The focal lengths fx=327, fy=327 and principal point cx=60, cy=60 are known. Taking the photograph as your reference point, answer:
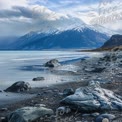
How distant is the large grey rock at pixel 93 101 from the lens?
15414 mm

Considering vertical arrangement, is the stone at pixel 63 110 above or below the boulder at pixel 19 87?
above

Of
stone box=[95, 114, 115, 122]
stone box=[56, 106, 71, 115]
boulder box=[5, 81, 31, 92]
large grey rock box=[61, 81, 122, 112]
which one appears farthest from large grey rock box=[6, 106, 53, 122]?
boulder box=[5, 81, 31, 92]

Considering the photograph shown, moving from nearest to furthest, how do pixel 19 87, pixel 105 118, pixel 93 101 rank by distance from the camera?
pixel 105 118, pixel 93 101, pixel 19 87

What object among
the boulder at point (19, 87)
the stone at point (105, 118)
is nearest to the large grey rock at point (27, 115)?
the stone at point (105, 118)

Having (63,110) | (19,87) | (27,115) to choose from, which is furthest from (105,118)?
(19,87)

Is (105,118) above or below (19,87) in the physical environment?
above

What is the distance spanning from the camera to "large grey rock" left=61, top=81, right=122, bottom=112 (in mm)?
15414

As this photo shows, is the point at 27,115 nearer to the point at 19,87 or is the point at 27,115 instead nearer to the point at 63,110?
the point at 63,110

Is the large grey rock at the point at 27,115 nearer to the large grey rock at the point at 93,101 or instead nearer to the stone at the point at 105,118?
the large grey rock at the point at 93,101

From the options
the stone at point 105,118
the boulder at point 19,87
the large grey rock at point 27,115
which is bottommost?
the boulder at point 19,87

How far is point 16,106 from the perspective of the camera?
738 inches

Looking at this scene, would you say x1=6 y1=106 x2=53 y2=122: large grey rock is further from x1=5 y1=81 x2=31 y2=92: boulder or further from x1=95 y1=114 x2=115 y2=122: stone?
x1=5 y1=81 x2=31 y2=92: boulder

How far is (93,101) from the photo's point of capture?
51.1ft

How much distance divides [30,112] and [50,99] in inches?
242
